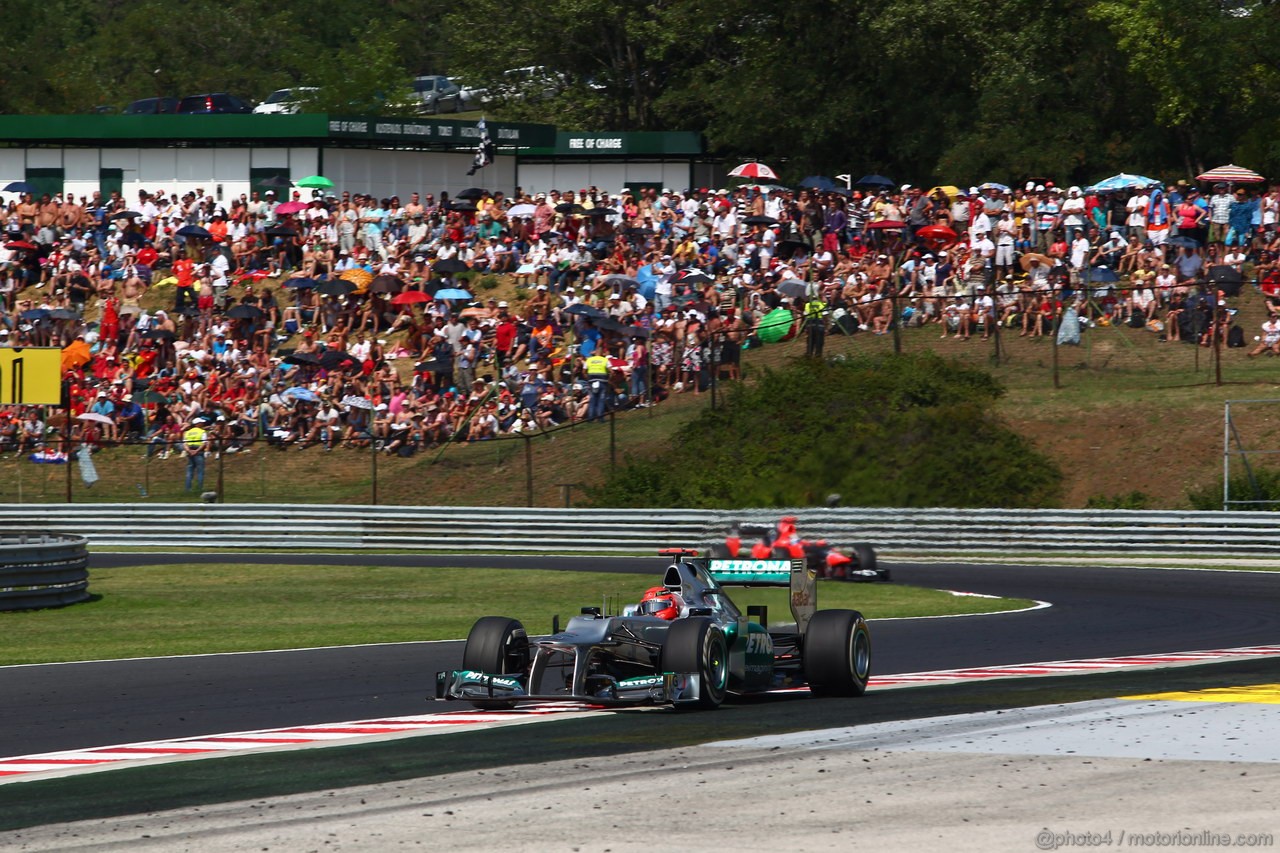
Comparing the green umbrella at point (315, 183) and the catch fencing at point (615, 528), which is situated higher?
the green umbrella at point (315, 183)

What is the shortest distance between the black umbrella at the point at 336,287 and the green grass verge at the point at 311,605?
9.75 meters

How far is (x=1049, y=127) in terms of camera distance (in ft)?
164

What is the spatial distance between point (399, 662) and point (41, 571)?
731 cm

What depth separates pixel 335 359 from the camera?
115 ft

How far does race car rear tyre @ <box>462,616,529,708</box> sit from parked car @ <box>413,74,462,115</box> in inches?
2831

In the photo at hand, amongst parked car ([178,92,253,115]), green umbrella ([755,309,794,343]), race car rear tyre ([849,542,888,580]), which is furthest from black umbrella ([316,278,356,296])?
parked car ([178,92,253,115])

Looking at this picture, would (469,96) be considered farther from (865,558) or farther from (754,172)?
(865,558)

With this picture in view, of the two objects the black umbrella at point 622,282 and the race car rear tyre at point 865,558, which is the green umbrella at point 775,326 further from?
the race car rear tyre at point 865,558

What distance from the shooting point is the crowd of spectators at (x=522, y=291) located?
3297 cm

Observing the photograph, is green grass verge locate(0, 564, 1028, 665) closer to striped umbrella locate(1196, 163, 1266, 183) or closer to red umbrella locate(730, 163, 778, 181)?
striped umbrella locate(1196, 163, 1266, 183)

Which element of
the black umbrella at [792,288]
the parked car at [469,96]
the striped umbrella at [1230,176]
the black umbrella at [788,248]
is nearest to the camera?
the black umbrella at [792,288]

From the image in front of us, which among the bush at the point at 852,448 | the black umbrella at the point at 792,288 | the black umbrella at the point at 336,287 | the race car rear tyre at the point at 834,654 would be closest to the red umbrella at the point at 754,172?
the black umbrella at the point at 792,288

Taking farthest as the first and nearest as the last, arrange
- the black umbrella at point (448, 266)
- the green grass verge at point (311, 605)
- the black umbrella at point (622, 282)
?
the black umbrella at point (448, 266) < the black umbrella at point (622, 282) < the green grass verge at point (311, 605)

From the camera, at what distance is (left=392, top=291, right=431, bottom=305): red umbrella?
3672cm
